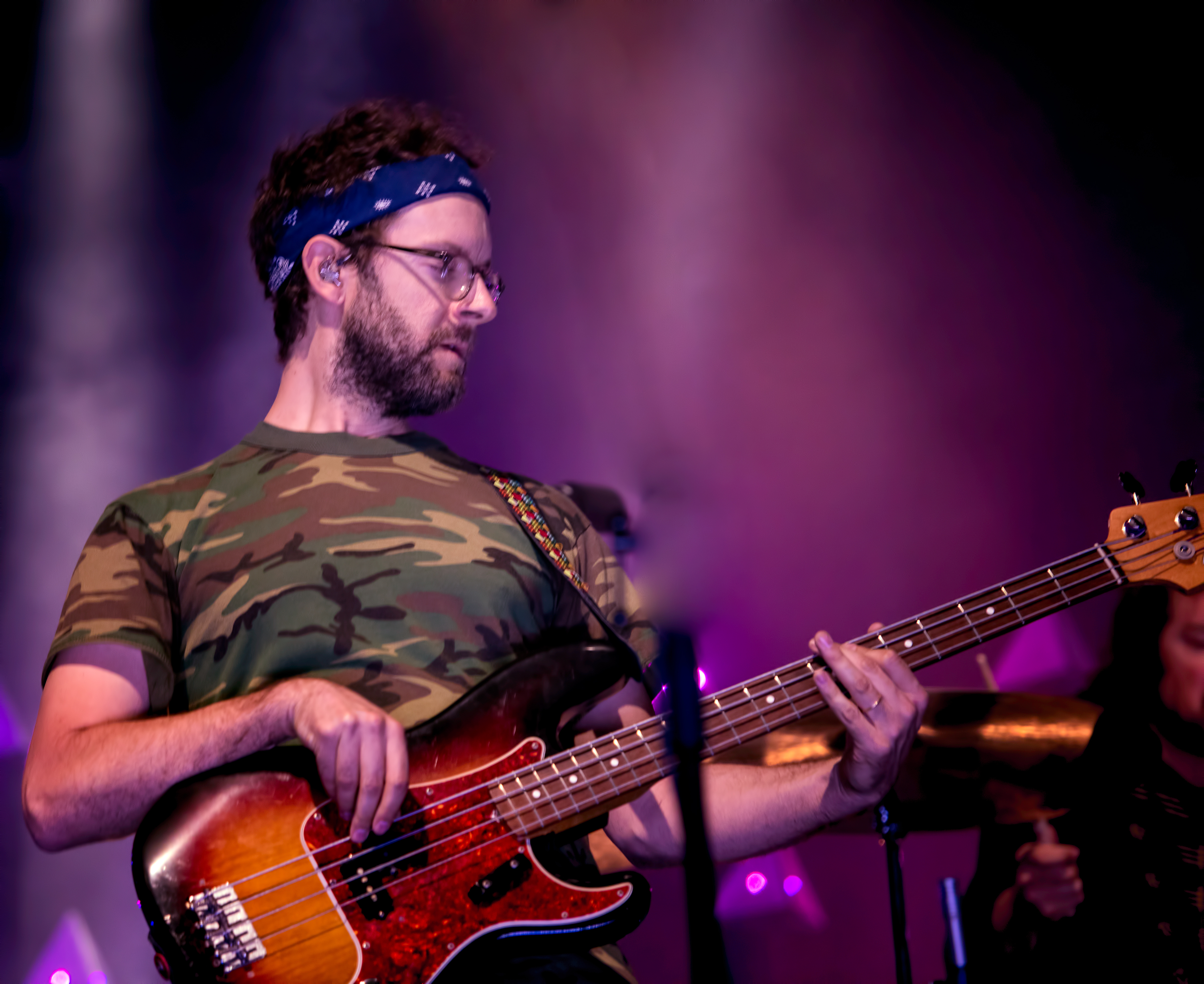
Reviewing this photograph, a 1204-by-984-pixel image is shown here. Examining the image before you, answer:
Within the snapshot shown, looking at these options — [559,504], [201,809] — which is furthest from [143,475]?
[201,809]

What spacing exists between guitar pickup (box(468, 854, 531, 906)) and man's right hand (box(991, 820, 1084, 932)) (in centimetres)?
164

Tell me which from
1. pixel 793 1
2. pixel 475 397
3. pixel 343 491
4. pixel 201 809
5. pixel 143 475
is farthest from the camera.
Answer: pixel 793 1

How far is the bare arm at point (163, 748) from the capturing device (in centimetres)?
132

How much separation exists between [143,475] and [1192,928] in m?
3.54

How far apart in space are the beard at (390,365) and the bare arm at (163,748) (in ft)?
2.64

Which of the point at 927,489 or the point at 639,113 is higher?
the point at 639,113

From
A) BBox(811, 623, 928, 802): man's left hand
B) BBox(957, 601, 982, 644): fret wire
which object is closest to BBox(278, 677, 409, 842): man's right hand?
BBox(811, 623, 928, 802): man's left hand

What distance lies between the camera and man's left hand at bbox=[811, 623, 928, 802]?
1.58 metres

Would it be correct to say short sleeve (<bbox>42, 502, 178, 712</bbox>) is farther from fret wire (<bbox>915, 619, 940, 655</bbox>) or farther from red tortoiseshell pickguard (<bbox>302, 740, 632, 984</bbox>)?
fret wire (<bbox>915, 619, 940, 655</bbox>)

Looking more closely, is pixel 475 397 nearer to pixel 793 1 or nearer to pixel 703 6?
pixel 703 6

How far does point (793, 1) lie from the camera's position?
382 centimetres

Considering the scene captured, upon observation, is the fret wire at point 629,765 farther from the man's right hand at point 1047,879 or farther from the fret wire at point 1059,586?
the man's right hand at point 1047,879

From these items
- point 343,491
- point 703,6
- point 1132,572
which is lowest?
point 1132,572

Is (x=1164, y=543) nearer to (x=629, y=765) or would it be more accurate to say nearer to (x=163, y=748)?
(x=629, y=765)
